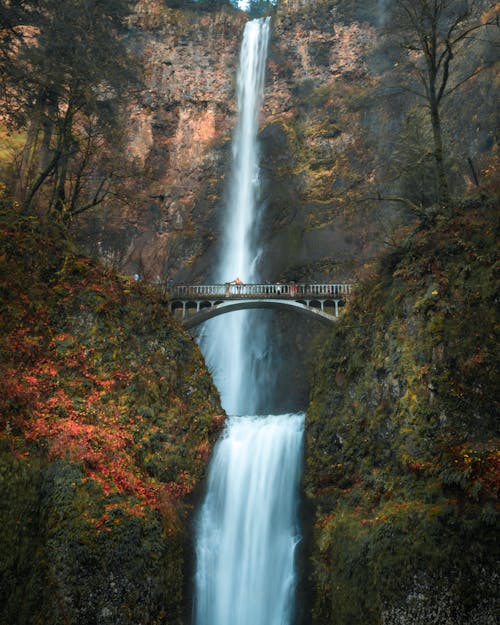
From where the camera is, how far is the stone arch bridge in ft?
85.8

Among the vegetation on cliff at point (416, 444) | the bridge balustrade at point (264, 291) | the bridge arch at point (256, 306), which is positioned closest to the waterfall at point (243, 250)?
the bridge arch at point (256, 306)

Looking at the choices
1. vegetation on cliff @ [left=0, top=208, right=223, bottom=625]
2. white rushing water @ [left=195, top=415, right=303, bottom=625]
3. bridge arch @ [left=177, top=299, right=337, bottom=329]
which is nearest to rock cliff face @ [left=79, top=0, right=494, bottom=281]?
bridge arch @ [left=177, top=299, right=337, bottom=329]

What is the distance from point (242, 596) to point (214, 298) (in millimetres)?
14668

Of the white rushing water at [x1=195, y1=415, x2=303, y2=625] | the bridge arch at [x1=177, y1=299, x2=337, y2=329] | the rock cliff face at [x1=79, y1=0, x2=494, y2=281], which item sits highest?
the rock cliff face at [x1=79, y1=0, x2=494, y2=281]

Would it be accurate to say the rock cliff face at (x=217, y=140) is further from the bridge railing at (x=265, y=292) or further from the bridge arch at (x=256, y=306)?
the bridge arch at (x=256, y=306)

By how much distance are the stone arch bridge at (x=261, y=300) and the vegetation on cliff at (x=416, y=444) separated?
25.2 feet

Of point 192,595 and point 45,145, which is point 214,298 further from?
point 192,595

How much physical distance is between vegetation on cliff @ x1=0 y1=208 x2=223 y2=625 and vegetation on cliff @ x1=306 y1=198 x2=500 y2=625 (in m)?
4.61

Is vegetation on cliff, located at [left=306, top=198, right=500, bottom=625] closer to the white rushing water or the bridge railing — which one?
the white rushing water

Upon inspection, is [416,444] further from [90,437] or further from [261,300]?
[261,300]

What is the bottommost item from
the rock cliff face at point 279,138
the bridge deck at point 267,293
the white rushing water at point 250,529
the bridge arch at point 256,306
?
the white rushing water at point 250,529

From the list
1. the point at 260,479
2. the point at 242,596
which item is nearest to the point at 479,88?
the point at 260,479

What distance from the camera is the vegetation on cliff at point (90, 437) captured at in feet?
38.3

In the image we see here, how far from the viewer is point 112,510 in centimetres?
1287
